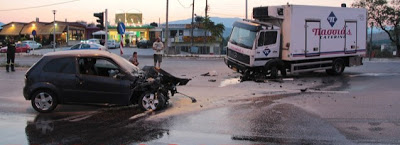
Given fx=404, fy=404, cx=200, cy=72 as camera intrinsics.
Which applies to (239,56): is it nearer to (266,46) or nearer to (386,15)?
(266,46)

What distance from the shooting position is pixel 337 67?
18516 mm

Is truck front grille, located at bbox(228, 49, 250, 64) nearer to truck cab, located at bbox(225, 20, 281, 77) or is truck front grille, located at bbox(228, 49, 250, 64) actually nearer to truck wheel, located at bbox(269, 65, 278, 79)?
truck cab, located at bbox(225, 20, 281, 77)

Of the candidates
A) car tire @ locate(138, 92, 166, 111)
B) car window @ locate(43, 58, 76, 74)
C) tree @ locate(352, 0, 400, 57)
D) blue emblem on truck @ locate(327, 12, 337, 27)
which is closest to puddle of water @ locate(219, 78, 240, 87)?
blue emblem on truck @ locate(327, 12, 337, 27)

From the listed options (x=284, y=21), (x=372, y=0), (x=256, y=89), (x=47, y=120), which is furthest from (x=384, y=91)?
(x=372, y=0)

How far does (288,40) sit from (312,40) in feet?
4.37

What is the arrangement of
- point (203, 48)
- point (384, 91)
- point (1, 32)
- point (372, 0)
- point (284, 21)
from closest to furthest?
point (384, 91) → point (284, 21) → point (372, 0) → point (203, 48) → point (1, 32)

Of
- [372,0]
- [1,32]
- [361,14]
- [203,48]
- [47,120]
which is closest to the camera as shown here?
[47,120]

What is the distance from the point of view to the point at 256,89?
1331cm

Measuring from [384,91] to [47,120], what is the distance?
10.1m

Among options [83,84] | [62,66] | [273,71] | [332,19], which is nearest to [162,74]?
[83,84]

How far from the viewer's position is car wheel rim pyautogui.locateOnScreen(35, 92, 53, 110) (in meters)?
9.02

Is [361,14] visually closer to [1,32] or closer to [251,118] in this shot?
[251,118]

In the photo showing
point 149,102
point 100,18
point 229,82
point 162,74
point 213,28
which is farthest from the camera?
point 213,28

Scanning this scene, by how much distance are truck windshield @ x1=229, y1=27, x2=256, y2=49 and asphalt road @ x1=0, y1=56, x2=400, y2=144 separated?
3765mm
